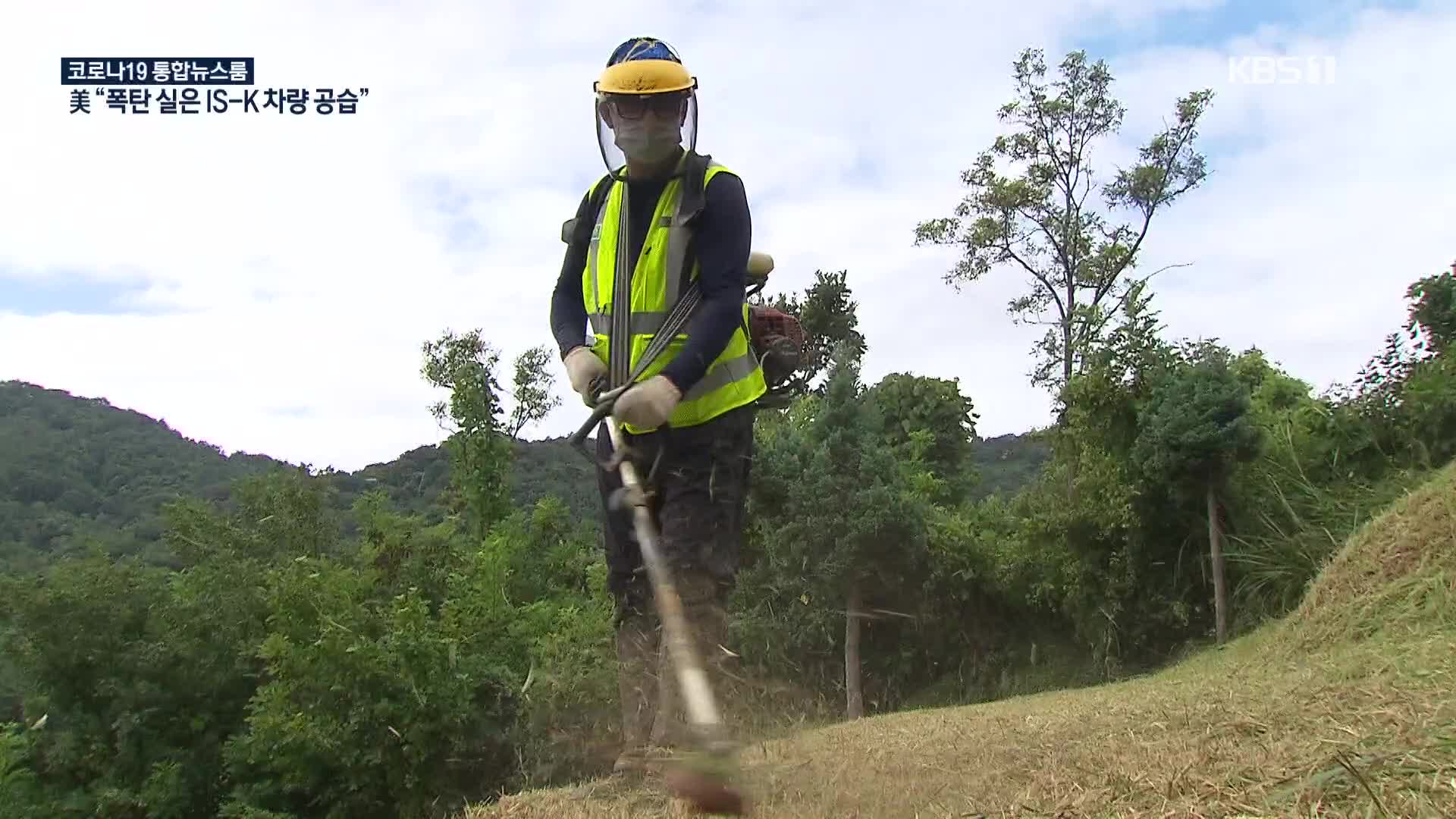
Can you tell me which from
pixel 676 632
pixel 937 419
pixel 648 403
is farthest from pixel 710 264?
→ pixel 937 419

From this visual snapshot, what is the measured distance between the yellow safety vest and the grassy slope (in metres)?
1.05

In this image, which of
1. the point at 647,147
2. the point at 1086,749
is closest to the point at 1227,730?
the point at 1086,749

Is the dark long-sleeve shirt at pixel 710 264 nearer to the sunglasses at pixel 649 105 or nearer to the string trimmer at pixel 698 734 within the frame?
the sunglasses at pixel 649 105

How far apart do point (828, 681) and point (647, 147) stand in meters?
10.3

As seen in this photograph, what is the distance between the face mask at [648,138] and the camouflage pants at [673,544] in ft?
2.72

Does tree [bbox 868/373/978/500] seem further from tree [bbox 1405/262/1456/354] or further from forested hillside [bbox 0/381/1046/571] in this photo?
tree [bbox 1405/262/1456/354]

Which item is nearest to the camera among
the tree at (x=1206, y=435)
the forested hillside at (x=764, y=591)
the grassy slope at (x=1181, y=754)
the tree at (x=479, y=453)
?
the grassy slope at (x=1181, y=754)

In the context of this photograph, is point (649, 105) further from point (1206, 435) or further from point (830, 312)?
point (830, 312)

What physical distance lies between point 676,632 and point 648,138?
1642 mm

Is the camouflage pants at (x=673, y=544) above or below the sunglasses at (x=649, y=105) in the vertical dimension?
below

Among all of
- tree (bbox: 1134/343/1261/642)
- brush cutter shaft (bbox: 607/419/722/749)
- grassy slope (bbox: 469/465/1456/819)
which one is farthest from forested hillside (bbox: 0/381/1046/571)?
brush cutter shaft (bbox: 607/419/722/749)

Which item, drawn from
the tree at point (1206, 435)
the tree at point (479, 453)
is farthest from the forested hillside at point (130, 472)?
the tree at point (1206, 435)

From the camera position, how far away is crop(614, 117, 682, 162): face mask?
11.4ft

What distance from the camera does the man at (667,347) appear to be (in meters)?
3.39
